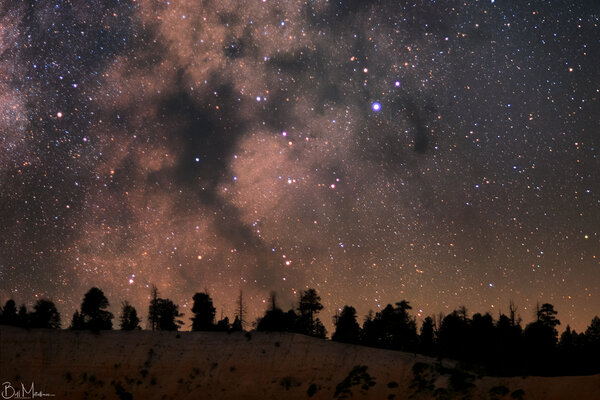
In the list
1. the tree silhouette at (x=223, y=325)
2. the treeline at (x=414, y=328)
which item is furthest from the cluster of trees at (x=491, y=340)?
A: the tree silhouette at (x=223, y=325)

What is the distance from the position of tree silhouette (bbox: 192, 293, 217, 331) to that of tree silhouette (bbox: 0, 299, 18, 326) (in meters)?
28.1

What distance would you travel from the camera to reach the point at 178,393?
61969mm

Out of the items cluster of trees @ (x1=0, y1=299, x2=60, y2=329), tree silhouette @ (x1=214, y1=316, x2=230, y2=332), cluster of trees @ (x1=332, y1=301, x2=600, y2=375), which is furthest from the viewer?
tree silhouette @ (x1=214, y1=316, x2=230, y2=332)

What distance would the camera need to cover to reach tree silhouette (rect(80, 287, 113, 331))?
78688 millimetres

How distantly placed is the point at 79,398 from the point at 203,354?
16.2m

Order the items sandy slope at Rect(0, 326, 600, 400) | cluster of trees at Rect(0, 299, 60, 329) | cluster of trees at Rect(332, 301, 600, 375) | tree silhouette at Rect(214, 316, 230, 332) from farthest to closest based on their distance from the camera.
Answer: tree silhouette at Rect(214, 316, 230, 332), cluster of trees at Rect(0, 299, 60, 329), cluster of trees at Rect(332, 301, 600, 375), sandy slope at Rect(0, 326, 600, 400)

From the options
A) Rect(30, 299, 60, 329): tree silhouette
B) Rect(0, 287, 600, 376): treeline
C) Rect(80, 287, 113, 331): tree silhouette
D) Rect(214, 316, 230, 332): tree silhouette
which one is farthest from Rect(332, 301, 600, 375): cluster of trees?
Rect(30, 299, 60, 329): tree silhouette

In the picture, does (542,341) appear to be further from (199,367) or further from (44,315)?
(44,315)

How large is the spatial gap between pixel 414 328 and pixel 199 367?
44.5 meters

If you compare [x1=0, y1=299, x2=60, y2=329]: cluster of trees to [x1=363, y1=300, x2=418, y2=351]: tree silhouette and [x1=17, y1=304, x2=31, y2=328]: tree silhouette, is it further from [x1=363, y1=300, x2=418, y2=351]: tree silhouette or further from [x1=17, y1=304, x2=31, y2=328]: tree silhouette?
[x1=363, y1=300, x2=418, y2=351]: tree silhouette

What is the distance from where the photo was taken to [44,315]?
263 ft

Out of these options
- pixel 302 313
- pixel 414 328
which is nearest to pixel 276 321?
pixel 302 313

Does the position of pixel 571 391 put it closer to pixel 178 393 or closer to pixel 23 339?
pixel 178 393

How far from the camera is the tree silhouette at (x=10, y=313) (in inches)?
3140
